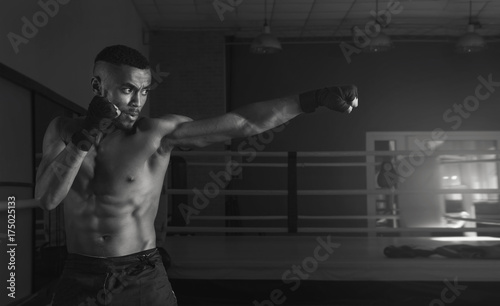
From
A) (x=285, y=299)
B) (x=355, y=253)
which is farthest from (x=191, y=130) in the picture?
(x=355, y=253)

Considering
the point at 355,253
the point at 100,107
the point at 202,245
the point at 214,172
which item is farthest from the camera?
the point at 214,172

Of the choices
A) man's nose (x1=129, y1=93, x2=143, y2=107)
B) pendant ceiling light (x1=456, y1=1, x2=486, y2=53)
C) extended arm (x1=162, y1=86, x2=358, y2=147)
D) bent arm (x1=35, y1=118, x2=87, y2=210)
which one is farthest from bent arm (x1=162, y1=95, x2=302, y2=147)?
pendant ceiling light (x1=456, y1=1, x2=486, y2=53)

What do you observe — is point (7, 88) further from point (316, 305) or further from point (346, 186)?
point (346, 186)

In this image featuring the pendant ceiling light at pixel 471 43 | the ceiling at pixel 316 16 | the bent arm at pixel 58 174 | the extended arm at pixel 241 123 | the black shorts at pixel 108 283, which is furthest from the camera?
the ceiling at pixel 316 16

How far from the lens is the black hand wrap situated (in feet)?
5.08

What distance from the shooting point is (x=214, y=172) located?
7.00 meters

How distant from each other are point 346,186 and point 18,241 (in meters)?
5.11

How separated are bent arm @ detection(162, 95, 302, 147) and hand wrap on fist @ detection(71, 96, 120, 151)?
33 centimetres

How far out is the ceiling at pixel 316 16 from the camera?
6.38m

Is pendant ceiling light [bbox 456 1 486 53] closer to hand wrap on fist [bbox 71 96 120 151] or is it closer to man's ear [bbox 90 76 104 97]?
man's ear [bbox 90 76 104 97]

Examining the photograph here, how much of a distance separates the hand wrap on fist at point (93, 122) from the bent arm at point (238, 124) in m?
0.33

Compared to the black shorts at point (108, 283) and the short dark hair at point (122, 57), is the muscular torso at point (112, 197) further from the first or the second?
the short dark hair at point (122, 57)

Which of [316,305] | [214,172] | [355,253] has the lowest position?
[316,305]

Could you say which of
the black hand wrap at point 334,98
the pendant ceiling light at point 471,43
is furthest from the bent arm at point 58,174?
the pendant ceiling light at point 471,43
